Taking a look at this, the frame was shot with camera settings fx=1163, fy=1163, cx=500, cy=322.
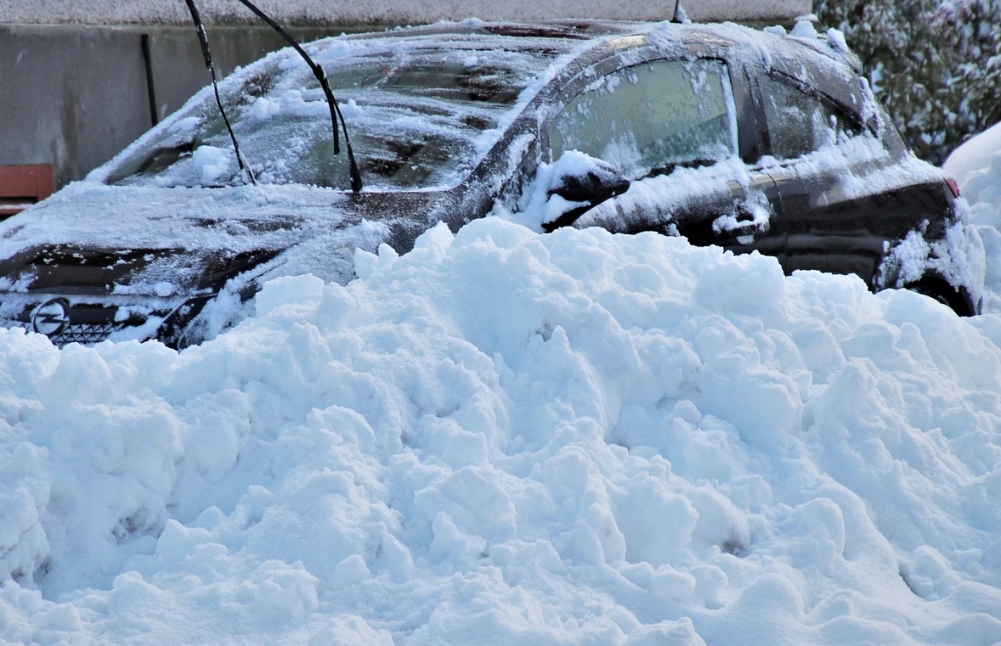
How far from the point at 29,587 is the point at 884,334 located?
2.20 m

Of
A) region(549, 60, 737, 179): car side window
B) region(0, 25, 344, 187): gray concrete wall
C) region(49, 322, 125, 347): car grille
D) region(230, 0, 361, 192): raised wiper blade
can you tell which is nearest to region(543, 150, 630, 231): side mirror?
region(549, 60, 737, 179): car side window

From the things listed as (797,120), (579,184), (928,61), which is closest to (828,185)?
(797,120)

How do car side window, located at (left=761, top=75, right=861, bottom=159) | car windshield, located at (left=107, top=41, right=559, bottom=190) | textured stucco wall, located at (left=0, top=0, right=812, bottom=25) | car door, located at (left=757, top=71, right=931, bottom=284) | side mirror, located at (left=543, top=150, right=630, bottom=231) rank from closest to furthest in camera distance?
side mirror, located at (left=543, top=150, right=630, bottom=231)
car windshield, located at (left=107, top=41, right=559, bottom=190)
car door, located at (left=757, top=71, right=931, bottom=284)
car side window, located at (left=761, top=75, right=861, bottom=159)
textured stucco wall, located at (left=0, top=0, right=812, bottom=25)

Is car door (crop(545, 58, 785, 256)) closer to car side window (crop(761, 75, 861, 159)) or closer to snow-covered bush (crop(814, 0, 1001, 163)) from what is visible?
car side window (crop(761, 75, 861, 159))

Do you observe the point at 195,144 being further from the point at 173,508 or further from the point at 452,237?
the point at 173,508

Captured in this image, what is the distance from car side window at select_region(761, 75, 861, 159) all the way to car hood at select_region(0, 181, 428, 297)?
5.88 feet

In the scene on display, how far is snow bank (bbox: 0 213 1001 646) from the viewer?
226 centimetres

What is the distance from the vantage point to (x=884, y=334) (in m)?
3.14

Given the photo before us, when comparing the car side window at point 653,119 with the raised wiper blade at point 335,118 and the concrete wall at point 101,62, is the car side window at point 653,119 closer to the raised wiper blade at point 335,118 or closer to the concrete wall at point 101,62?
the raised wiper blade at point 335,118

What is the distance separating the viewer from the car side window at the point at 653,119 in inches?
159

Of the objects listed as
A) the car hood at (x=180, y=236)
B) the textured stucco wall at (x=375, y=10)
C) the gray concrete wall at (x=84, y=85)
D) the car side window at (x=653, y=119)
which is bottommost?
the gray concrete wall at (x=84, y=85)

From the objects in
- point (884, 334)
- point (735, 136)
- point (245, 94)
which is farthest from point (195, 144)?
point (884, 334)

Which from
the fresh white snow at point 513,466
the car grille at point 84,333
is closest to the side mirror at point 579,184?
the fresh white snow at point 513,466

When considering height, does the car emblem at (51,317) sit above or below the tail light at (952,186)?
below
